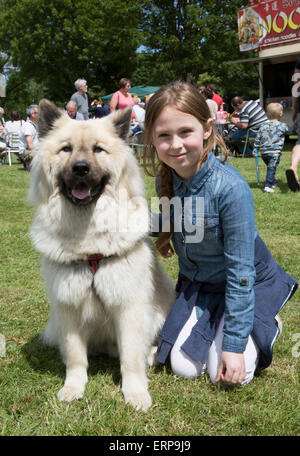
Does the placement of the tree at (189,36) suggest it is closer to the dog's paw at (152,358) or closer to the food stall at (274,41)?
the food stall at (274,41)

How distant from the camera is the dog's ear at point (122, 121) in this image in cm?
216

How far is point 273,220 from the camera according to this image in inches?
207

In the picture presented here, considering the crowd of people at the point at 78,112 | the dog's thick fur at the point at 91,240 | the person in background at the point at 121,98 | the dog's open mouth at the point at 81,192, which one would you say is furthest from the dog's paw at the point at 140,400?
the person in background at the point at 121,98

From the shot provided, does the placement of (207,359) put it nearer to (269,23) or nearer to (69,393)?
(69,393)

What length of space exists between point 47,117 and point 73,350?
1.22 meters

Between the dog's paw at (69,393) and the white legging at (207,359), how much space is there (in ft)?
1.72

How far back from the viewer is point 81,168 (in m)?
1.93

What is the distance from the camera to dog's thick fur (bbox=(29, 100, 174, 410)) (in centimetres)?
203

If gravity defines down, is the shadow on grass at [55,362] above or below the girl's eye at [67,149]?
below

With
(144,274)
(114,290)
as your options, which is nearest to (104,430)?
(114,290)

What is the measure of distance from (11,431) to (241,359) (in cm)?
110

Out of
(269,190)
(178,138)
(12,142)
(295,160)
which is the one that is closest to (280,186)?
(269,190)

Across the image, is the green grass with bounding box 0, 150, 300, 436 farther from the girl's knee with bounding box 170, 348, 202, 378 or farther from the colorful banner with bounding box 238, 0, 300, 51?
the colorful banner with bounding box 238, 0, 300, 51

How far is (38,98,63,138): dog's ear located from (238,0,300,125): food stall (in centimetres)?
1437
